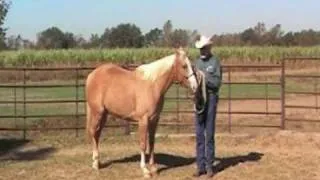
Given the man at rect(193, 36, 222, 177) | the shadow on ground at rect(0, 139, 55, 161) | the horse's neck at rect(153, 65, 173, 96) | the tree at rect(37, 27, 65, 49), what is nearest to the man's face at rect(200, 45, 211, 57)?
the man at rect(193, 36, 222, 177)

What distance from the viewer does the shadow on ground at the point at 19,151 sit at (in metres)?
11.2

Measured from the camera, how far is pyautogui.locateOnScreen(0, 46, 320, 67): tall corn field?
4891 cm

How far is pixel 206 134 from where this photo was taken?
9.02 metres

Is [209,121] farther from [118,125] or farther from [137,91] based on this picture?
[118,125]

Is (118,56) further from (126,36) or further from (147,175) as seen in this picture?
(147,175)

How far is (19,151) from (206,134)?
4400 millimetres

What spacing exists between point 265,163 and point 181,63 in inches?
93.9

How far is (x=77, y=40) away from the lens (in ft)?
293

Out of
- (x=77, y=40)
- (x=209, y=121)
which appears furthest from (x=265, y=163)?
(x=77, y=40)

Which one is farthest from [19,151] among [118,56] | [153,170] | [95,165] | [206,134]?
[118,56]

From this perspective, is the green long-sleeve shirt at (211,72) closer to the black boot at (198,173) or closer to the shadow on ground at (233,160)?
the black boot at (198,173)

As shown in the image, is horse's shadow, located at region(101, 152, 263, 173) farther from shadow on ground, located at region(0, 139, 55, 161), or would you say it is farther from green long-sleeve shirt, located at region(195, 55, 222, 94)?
shadow on ground, located at region(0, 139, 55, 161)

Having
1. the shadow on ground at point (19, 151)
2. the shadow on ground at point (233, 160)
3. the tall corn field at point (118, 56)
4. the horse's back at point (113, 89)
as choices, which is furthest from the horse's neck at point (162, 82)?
the tall corn field at point (118, 56)

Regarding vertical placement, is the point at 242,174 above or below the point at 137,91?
below
